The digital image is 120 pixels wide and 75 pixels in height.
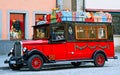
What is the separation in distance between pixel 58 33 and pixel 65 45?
67 cm

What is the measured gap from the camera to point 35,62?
2053cm

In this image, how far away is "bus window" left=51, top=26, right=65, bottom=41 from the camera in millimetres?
21578

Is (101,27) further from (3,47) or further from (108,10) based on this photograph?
(108,10)

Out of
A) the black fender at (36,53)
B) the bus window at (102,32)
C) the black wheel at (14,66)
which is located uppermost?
the bus window at (102,32)

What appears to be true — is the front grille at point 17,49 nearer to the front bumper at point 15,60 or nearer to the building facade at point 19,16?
the front bumper at point 15,60

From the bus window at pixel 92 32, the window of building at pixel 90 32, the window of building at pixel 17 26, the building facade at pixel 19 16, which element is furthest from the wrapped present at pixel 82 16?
the window of building at pixel 17 26

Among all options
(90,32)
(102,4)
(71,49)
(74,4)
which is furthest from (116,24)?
(71,49)

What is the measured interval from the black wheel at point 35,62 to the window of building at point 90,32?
8.48 ft

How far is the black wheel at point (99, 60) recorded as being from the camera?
22.9 metres

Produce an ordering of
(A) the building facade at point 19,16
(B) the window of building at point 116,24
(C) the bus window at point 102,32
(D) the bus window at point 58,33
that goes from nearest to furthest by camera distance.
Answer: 1. (D) the bus window at point 58,33
2. (C) the bus window at point 102,32
3. (A) the building facade at point 19,16
4. (B) the window of building at point 116,24

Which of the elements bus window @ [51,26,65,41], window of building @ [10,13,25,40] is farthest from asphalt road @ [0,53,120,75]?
window of building @ [10,13,25,40]

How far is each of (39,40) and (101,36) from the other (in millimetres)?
3663

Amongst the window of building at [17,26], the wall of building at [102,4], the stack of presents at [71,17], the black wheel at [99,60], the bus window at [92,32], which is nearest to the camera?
the stack of presents at [71,17]

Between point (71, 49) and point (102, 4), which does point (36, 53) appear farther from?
point (102, 4)
